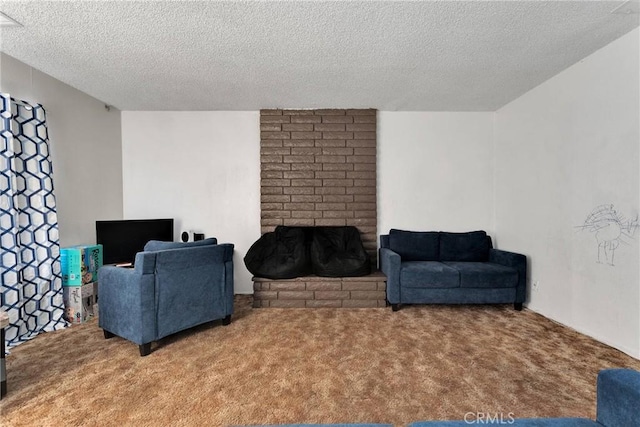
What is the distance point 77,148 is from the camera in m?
3.67

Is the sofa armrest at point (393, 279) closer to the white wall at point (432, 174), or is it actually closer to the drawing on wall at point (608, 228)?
the white wall at point (432, 174)

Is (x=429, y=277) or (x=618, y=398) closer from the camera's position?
(x=618, y=398)

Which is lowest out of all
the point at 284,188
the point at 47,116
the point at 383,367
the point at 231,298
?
the point at 383,367

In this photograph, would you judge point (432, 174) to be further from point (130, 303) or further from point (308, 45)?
point (130, 303)

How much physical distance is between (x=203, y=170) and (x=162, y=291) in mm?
2291

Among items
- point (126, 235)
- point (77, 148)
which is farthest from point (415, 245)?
point (77, 148)

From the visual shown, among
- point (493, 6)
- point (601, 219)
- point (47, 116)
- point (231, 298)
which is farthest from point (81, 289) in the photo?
point (601, 219)

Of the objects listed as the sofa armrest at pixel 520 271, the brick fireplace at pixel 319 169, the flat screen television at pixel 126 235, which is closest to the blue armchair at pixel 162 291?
the flat screen television at pixel 126 235

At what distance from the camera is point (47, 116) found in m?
3.27

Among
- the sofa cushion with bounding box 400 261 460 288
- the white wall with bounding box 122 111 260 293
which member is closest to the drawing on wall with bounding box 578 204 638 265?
the sofa cushion with bounding box 400 261 460 288

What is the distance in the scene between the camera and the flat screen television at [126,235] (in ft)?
Answer: 12.0

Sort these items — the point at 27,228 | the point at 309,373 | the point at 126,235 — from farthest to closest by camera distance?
the point at 126,235 < the point at 27,228 < the point at 309,373

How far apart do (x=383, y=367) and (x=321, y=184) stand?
264 centimetres

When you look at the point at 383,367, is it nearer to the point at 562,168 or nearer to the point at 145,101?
the point at 562,168
